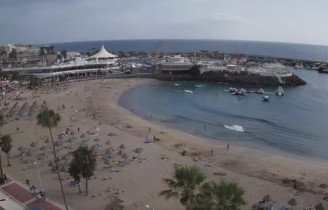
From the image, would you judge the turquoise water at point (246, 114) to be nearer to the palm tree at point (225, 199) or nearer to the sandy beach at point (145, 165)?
the sandy beach at point (145, 165)

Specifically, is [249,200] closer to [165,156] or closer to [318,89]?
[165,156]

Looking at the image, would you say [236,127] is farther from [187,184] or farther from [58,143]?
[187,184]

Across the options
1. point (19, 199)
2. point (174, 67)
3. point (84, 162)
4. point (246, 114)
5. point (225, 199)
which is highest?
point (225, 199)

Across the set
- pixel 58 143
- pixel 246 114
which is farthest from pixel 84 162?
pixel 246 114

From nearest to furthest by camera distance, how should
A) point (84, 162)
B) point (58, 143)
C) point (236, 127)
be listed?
point (84, 162) → point (58, 143) → point (236, 127)

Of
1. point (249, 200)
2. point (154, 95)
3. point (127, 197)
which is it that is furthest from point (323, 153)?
point (154, 95)

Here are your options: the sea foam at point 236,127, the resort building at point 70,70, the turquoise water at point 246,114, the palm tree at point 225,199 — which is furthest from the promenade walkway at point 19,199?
the resort building at point 70,70

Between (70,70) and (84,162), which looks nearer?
(84,162)
